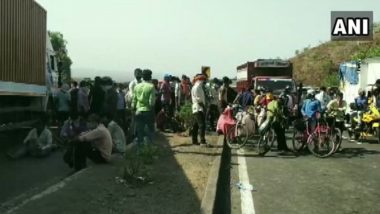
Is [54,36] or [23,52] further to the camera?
[54,36]

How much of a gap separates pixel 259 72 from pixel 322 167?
19.2 m

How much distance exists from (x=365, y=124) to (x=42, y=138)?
915cm

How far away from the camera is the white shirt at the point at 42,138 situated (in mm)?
13031

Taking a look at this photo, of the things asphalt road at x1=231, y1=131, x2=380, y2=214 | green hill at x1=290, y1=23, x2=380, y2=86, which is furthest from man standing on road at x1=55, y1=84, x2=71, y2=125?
green hill at x1=290, y1=23, x2=380, y2=86

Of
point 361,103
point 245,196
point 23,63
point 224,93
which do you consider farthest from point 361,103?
point 245,196

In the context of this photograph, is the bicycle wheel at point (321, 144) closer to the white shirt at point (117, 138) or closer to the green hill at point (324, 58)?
the white shirt at point (117, 138)

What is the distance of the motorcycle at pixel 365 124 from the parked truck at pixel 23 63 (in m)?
9.27

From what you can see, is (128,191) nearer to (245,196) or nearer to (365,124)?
(245,196)

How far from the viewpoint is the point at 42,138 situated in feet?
43.8

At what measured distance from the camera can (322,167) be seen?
1169cm

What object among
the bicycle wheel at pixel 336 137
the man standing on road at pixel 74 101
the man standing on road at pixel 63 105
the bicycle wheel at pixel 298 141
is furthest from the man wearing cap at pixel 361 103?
the man standing on road at pixel 63 105

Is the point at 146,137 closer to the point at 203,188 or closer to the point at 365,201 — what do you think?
the point at 203,188

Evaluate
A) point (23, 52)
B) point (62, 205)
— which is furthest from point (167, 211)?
point (23, 52)

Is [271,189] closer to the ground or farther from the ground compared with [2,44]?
closer to the ground
